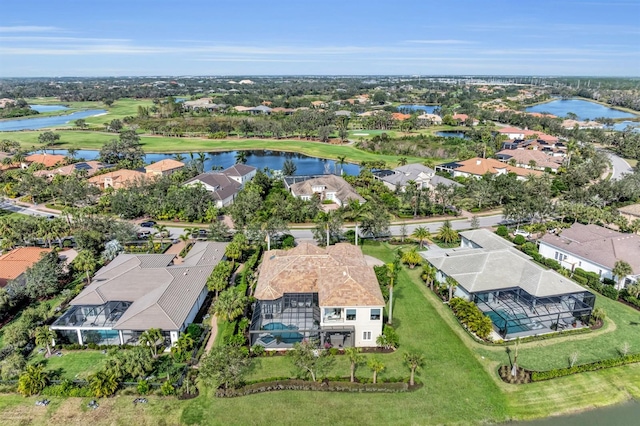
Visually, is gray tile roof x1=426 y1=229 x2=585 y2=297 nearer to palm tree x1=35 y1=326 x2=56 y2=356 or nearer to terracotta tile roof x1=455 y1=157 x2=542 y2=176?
palm tree x1=35 y1=326 x2=56 y2=356

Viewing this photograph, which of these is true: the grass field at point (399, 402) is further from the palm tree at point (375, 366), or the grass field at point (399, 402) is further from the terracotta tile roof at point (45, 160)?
the terracotta tile roof at point (45, 160)

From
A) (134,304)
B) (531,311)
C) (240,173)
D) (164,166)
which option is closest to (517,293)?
(531,311)

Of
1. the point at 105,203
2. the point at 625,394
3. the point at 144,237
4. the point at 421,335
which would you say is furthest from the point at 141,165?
the point at 625,394

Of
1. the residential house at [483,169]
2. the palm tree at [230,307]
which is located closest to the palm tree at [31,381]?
the palm tree at [230,307]

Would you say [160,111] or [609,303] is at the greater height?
[160,111]

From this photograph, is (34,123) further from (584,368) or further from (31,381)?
(584,368)

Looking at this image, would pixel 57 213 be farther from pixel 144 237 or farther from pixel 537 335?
pixel 537 335
